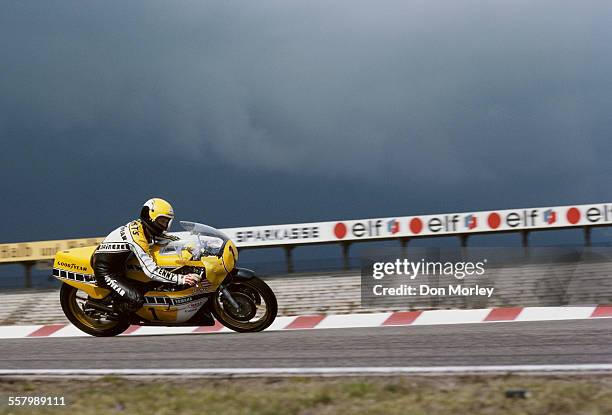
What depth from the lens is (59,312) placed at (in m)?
15.5

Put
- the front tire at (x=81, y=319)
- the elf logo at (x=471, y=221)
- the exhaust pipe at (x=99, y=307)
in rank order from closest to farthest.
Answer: the exhaust pipe at (x=99, y=307) < the front tire at (x=81, y=319) < the elf logo at (x=471, y=221)

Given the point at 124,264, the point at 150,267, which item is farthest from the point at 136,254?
the point at 124,264

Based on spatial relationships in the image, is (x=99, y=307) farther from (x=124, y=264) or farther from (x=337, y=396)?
(x=337, y=396)

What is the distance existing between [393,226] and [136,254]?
16.5 m

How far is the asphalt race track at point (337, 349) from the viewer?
21.5ft

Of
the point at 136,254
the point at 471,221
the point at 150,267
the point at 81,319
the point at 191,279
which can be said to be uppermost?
the point at 471,221

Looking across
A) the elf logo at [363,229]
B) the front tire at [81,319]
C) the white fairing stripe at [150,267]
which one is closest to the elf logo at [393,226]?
the elf logo at [363,229]

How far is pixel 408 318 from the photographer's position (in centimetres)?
1248

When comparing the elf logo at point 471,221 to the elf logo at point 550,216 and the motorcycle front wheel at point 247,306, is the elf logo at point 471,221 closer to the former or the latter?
the elf logo at point 550,216

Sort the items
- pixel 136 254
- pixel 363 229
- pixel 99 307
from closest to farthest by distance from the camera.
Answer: pixel 136 254
pixel 99 307
pixel 363 229

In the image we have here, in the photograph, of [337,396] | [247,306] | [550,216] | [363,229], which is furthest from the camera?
[550,216]

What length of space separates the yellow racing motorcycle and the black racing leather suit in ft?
0.29

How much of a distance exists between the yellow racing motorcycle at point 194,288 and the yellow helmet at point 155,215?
0.21m

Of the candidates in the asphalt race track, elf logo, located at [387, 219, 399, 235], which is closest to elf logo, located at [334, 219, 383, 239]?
elf logo, located at [387, 219, 399, 235]
